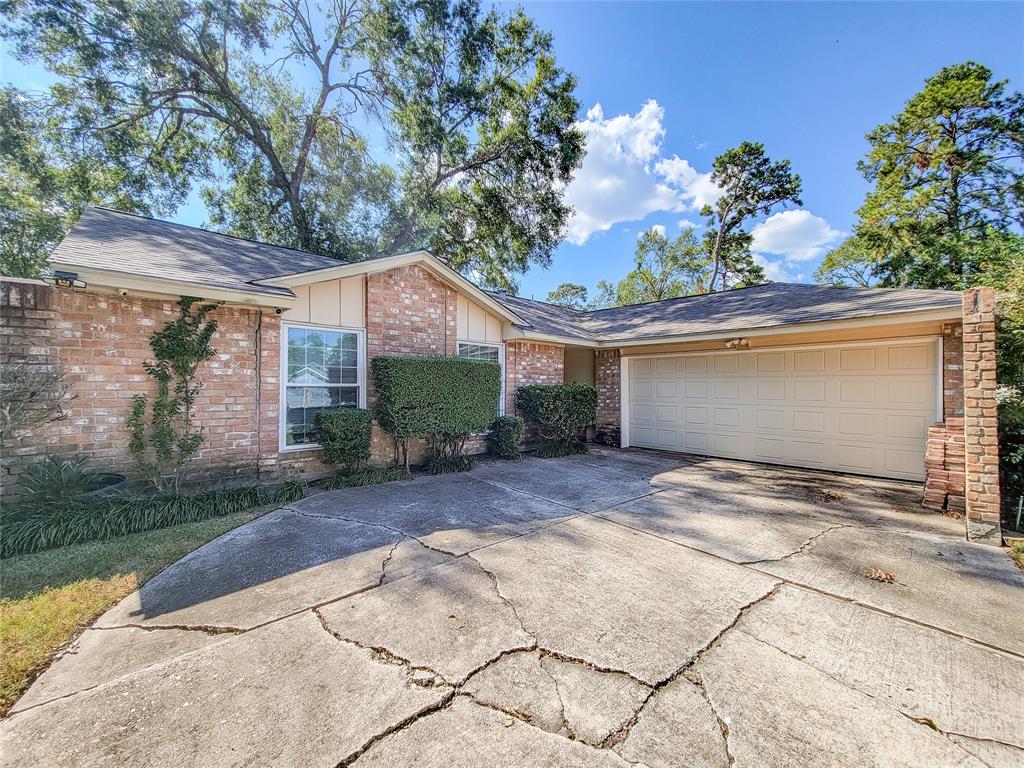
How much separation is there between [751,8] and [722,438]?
28.9ft

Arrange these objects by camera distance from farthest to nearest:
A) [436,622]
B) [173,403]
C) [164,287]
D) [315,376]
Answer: [315,376] → [173,403] → [164,287] → [436,622]

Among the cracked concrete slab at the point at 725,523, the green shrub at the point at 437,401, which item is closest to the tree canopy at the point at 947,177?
the cracked concrete slab at the point at 725,523

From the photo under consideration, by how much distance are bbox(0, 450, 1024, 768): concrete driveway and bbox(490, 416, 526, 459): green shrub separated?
4.02 metres

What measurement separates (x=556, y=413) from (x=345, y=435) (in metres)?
4.56

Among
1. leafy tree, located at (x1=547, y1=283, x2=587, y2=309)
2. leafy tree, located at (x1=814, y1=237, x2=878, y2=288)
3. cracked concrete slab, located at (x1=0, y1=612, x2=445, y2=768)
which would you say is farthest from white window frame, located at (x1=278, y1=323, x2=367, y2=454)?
leafy tree, located at (x1=547, y1=283, x2=587, y2=309)

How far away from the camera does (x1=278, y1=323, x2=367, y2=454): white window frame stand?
20.3 feet

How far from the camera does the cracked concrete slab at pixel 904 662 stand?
6.80 feet

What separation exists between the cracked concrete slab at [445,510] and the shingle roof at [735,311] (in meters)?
4.43

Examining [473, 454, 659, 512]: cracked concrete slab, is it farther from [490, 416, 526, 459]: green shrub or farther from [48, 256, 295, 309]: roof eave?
[48, 256, 295, 309]: roof eave

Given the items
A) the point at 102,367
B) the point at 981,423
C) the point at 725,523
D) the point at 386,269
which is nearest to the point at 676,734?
the point at 725,523

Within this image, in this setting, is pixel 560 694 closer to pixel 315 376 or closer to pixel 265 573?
pixel 265 573

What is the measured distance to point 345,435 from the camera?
6215 mm

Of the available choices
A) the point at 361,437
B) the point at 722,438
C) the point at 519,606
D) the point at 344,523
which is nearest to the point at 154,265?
the point at 361,437

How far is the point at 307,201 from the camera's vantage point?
15.7 m
